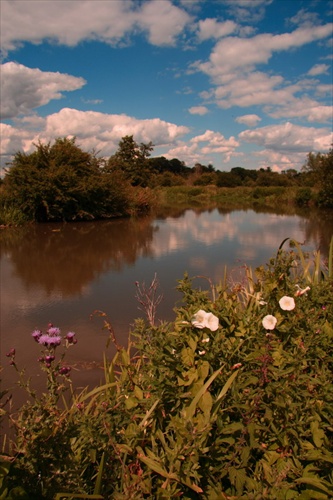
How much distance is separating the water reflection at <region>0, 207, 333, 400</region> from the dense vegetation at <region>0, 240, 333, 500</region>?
1.78 metres

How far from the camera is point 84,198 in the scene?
16.1 meters

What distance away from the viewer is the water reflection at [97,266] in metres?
4.42

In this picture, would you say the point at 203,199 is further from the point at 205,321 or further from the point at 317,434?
the point at 317,434

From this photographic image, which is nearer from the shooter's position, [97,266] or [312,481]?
[312,481]

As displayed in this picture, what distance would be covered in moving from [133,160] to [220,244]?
25.1 metres

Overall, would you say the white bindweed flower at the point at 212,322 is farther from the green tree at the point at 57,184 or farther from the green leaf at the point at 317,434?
the green tree at the point at 57,184

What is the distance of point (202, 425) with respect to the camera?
1.40 metres

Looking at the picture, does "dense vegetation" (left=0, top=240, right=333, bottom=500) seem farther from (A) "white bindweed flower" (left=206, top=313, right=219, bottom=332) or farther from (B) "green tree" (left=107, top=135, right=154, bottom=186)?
(B) "green tree" (left=107, top=135, right=154, bottom=186)

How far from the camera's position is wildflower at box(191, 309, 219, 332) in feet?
5.50

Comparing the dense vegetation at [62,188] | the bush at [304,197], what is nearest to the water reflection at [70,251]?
the dense vegetation at [62,188]

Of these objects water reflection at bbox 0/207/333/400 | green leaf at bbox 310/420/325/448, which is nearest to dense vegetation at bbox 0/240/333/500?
green leaf at bbox 310/420/325/448

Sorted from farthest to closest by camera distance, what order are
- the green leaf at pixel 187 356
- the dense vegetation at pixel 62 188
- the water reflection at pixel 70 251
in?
the dense vegetation at pixel 62 188
the water reflection at pixel 70 251
the green leaf at pixel 187 356

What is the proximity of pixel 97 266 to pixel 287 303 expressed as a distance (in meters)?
6.40

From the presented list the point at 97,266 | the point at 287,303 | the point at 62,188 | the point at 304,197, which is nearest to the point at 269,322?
the point at 287,303
